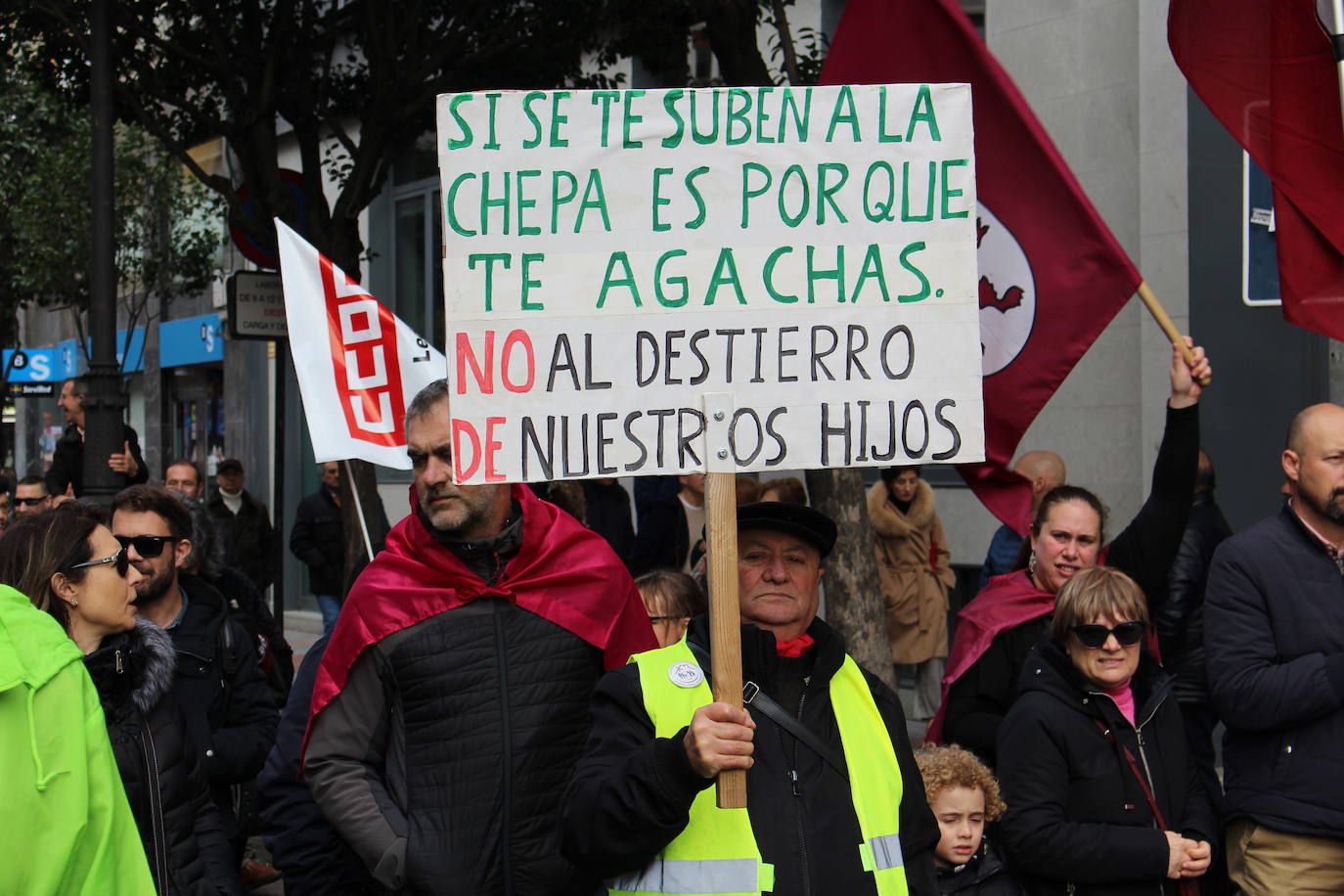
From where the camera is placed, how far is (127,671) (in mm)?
3664

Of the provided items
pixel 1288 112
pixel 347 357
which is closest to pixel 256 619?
pixel 347 357

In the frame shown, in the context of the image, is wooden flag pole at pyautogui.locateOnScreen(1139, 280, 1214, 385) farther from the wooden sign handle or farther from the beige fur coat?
the beige fur coat

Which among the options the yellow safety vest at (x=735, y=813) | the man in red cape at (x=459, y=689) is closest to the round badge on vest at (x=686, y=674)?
the yellow safety vest at (x=735, y=813)

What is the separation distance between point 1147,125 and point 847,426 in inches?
285

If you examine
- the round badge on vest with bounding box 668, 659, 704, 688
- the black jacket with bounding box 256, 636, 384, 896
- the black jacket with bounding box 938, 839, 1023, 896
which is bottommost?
the black jacket with bounding box 938, 839, 1023, 896

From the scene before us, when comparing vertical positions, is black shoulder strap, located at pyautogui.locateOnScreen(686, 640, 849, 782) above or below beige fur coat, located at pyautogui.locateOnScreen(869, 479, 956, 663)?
above

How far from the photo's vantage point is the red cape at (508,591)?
3.47 meters

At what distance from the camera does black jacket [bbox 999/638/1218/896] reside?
390 centimetres

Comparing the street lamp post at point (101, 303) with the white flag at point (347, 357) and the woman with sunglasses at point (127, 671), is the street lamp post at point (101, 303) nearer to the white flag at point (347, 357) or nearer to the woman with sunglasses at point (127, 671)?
the white flag at point (347, 357)

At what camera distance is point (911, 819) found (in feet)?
9.87

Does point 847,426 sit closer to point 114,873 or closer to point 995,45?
point 114,873

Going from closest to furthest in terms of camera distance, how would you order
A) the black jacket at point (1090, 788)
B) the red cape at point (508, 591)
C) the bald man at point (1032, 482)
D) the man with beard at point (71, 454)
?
the red cape at point (508, 591) → the black jacket at point (1090, 788) → the bald man at point (1032, 482) → the man with beard at point (71, 454)

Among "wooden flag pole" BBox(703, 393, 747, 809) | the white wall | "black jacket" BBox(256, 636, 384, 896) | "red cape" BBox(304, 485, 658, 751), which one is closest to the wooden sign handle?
"wooden flag pole" BBox(703, 393, 747, 809)

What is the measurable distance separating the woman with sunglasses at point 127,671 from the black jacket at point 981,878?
1.84 m
